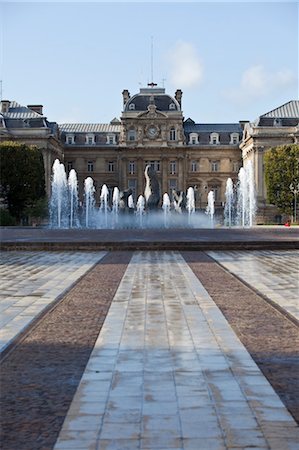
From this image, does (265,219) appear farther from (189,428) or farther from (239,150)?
(189,428)

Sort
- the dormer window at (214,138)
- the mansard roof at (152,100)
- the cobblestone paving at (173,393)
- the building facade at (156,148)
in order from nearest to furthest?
the cobblestone paving at (173,393) → the building facade at (156,148) → the mansard roof at (152,100) → the dormer window at (214,138)

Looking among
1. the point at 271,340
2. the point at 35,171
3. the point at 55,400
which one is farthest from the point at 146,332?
the point at 35,171

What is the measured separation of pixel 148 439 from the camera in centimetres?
522

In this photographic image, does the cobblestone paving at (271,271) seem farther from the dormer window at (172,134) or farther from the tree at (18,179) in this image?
the dormer window at (172,134)

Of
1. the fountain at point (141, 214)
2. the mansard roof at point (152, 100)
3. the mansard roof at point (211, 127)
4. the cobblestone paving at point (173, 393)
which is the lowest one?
the cobblestone paving at point (173, 393)

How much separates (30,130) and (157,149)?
1981 cm

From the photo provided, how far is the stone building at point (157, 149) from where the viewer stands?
327ft

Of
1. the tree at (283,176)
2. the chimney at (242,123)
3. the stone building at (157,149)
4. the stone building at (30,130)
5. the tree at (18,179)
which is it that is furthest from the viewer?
the chimney at (242,123)

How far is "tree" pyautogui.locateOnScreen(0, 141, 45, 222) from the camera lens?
64438 millimetres

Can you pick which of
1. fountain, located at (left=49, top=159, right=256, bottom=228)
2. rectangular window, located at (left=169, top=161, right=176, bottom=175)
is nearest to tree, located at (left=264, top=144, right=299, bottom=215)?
fountain, located at (left=49, top=159, right=256, bottom=228)

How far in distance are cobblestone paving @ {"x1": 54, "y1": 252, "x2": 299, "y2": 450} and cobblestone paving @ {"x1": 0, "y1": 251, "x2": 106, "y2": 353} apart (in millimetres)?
1300

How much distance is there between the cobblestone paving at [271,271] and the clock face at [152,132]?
76251 millimetres

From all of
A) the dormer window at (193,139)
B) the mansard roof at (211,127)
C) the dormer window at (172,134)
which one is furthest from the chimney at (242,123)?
the dormer window at (172,134)

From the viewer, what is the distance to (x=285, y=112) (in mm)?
89875
